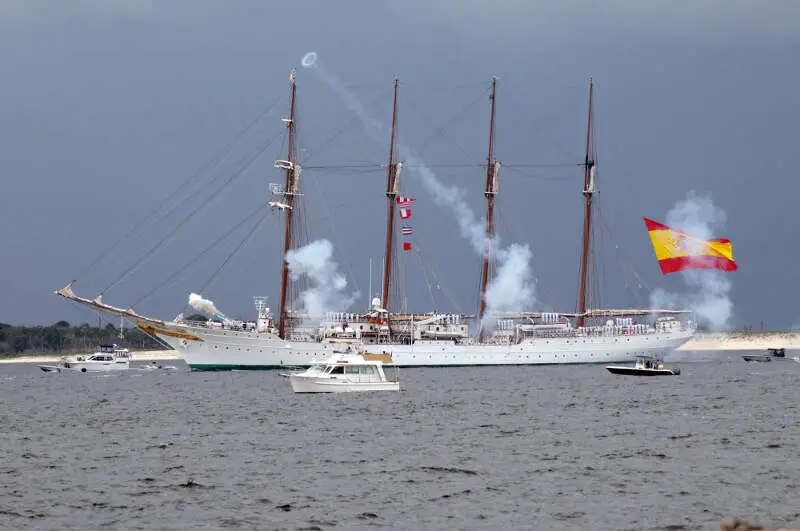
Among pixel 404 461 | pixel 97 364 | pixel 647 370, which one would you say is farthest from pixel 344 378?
pixel 97 364

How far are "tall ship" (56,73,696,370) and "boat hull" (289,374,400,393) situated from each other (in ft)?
128

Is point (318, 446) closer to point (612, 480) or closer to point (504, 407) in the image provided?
point (612, 480)

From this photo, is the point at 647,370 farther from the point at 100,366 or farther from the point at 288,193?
the point at 100,366

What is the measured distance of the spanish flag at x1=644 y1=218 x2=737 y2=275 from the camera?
123 metres

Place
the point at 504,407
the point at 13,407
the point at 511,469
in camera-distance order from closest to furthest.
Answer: the point at 511,469
the point at 504,407
the point at 13,407

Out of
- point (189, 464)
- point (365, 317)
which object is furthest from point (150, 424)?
point (365, 317)

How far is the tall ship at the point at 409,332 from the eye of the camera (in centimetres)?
12375

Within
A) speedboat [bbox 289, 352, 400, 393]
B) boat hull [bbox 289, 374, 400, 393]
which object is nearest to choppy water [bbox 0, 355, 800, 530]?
boat hull [bbox 289, 374, 400, 393]

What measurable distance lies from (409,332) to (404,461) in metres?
89.2

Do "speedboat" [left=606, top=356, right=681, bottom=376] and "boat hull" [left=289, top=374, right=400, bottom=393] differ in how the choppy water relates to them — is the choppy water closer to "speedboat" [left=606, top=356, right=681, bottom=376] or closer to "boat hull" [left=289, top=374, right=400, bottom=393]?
"boat hull" [left=289, top=374, right=400, bottom=393]

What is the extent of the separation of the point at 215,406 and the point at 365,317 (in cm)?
6223

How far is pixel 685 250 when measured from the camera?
125 metres

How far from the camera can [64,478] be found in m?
40.8

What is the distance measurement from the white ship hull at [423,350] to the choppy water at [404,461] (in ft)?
147
